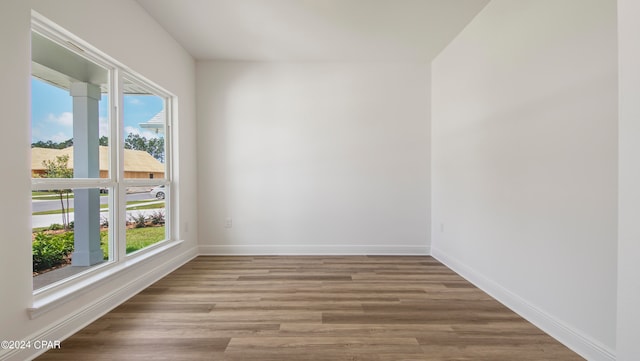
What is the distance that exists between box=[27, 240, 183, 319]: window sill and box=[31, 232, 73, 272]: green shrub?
0.60 ft

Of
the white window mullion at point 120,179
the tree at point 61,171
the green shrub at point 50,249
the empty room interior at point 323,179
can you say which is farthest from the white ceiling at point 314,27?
the green shrub at point 50,249

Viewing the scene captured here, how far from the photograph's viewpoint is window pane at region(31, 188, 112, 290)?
186 cm

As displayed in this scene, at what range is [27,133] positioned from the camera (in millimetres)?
1668

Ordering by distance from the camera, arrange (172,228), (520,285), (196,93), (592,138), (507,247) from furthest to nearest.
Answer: (196,93)
(172,228)
(507,247)
(520,285)
(592,138)

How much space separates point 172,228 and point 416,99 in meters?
3.82

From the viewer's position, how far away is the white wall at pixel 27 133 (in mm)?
1544

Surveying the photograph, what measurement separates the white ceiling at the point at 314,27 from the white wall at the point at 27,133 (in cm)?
42

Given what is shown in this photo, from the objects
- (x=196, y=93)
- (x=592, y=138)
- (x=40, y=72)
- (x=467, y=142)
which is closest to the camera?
(x=592, y=138)

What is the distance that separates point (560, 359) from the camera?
169 cm

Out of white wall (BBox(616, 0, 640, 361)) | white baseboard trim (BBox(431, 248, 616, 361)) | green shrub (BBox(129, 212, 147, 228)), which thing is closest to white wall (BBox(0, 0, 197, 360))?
green shrub (BBox(129, 212, 147, 228))

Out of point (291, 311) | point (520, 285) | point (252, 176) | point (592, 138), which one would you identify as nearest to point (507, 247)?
point (520, 285)

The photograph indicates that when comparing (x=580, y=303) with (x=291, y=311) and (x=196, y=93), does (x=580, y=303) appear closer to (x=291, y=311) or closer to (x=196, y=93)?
(x=291, y=311)

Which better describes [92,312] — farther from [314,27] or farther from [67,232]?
[314,27]

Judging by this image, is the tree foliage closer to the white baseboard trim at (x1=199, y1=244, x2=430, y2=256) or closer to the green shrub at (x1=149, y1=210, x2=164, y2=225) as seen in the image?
the green shrub at (x1=149, y1=210, x2=164, y2=225)
